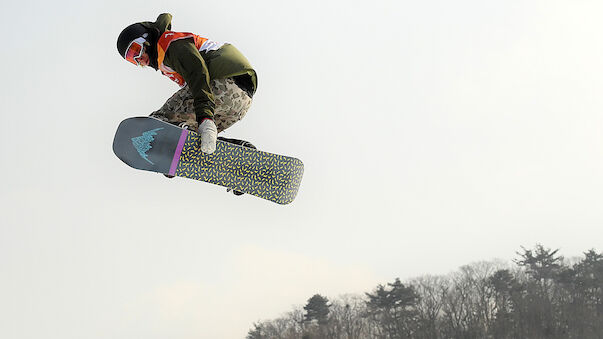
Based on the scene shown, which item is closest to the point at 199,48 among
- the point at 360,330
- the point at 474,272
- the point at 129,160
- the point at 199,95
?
the point at 199,95

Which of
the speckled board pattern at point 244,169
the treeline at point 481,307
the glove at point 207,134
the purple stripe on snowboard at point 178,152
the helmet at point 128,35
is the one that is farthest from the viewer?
the treeline at point 481,307

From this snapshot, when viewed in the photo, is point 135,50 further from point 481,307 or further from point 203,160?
point 481,307

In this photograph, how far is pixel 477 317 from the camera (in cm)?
4941

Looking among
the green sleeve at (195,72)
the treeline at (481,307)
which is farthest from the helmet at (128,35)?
the treeline at (481,307)

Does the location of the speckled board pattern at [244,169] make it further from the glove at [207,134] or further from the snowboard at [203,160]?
the glove at [207,134]

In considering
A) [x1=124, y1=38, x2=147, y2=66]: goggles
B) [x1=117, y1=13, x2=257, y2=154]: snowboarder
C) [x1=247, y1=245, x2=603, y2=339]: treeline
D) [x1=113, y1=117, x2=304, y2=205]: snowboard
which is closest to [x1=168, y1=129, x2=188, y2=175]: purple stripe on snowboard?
[x1=113, y1=117, x2=304, y2=205]: snowboard

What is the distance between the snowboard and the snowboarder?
141mm

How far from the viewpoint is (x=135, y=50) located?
131 inches

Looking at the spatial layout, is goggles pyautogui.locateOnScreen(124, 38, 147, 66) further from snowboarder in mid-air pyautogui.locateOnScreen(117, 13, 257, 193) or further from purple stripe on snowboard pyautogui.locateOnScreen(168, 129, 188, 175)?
purple stripe on snowboard pyautogui.locateOnScreen(168, 129, 188, 175)

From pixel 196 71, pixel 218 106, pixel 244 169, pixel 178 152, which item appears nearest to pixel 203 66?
pixel 196 71

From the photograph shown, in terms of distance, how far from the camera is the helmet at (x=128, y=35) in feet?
10.8

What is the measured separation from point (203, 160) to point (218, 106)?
15.7 inches

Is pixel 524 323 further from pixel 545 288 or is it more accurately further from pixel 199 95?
pixel 199 95

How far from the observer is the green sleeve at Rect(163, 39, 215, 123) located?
3154 millimetres
